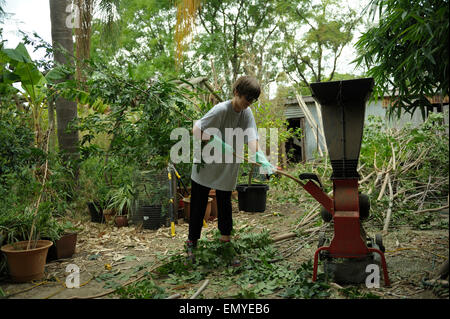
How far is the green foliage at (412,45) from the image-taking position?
2.12 metres

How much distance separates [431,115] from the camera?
4.85 metres

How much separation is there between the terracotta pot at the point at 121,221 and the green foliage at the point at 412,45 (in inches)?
155

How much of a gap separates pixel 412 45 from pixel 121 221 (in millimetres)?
4431

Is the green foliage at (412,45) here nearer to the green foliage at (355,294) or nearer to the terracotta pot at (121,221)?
the green foliage at (355,294)

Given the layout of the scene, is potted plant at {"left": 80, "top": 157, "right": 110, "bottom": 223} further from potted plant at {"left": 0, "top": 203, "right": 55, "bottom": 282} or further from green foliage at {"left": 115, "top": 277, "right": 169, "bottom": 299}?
green foliage at {"left": 115, "top": 277, "right": 169, "bottom": 299}

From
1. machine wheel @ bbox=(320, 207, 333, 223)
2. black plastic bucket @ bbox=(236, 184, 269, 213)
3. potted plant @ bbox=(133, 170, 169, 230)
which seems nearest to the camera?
machine wheel @ bbox=(320, 207, 333, 223)

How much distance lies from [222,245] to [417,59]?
2290 millimetres

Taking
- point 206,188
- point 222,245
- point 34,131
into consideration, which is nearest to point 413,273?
point 222,245

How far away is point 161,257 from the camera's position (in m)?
3.67

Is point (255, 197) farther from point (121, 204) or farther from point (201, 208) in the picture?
point (201, 208)

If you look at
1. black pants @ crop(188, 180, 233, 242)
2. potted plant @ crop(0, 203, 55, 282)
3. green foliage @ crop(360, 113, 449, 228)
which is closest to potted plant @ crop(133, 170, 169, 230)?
potted plant @ crop(0, 203, 55, 282)

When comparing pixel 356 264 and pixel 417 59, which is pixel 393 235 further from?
pixel 417 59

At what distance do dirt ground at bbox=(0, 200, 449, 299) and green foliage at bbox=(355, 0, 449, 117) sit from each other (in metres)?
1.07

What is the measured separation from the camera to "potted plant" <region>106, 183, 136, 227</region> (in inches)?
200
